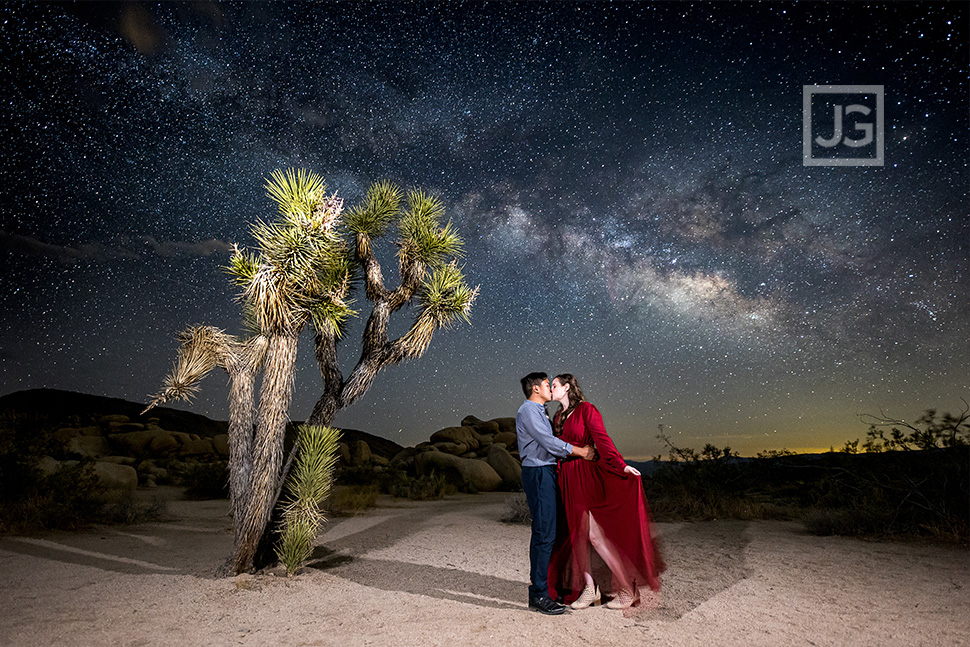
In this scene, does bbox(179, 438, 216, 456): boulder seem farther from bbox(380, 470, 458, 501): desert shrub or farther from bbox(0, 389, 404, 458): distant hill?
bbox(0, 389, 404, 458): distant hill

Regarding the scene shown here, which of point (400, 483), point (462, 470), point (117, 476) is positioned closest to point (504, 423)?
point (462, 470)

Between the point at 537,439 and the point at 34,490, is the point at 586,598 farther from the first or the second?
the point at 34,490

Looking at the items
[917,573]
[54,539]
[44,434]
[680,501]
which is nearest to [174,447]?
[44,434]

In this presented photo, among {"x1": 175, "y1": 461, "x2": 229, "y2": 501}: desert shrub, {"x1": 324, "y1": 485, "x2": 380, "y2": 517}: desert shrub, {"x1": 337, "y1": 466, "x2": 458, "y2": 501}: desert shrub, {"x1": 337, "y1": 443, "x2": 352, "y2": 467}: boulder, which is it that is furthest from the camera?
{"x1": 337, "y1": 443, "x2": 352, "y2": 467}: boulder

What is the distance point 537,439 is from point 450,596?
2.14 m

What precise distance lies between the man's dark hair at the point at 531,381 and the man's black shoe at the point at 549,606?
6.20ft

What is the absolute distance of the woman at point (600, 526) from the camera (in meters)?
5.21

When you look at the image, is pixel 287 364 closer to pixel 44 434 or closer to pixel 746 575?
pixel 746 575

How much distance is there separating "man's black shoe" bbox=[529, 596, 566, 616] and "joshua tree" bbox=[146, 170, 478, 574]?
3342 millimetres

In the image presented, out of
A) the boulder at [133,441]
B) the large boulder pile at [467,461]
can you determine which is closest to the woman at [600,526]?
the large boulder pile at [467,461]

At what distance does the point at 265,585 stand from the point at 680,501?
975 centimetres

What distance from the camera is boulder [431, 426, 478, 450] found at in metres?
32.7

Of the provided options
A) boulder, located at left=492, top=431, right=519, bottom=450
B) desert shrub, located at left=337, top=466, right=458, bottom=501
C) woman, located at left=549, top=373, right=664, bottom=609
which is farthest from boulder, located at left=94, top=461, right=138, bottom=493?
boulder, located at left=492, top=431, right=519, bottom=450

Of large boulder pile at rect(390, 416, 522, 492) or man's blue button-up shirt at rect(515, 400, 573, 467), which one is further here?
large boulder pile at rect(390, 416, 522, 492)
